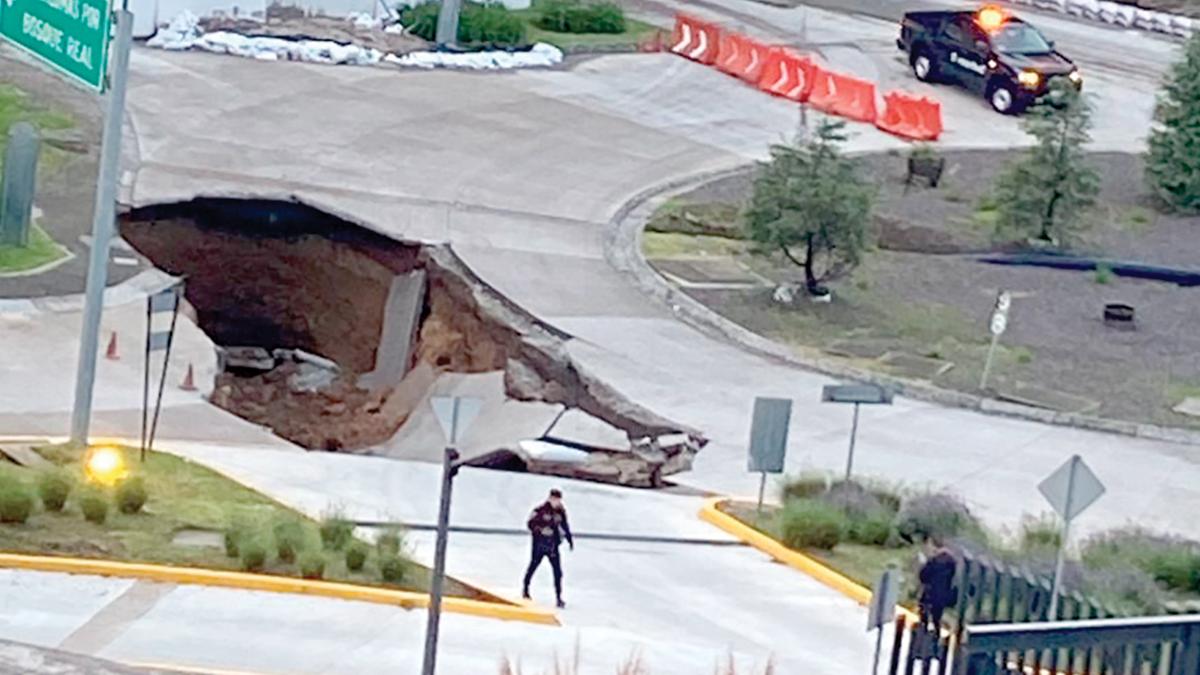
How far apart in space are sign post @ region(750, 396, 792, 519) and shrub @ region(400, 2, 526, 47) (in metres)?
22.0

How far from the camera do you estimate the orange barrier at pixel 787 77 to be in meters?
42.6

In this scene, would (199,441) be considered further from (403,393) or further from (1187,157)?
(1187,157)

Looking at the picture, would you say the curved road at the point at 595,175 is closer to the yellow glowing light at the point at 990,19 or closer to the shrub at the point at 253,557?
the yellow glowing light at the point at 990,19

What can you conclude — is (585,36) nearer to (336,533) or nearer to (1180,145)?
(1180,145)

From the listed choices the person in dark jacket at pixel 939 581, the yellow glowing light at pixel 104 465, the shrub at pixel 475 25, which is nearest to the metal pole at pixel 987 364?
the yellow glowing light at pixel 104 465

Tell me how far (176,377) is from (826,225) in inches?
346

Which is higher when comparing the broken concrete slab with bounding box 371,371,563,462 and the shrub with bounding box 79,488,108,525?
the shrub with bounding box 79,488,108,525

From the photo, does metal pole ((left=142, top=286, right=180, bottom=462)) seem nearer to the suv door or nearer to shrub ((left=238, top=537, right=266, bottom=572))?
shrub ((left=238, top=537, right=266, bottom=572))

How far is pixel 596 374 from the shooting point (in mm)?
27938

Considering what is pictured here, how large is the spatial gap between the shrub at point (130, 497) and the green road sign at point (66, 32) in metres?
3.54

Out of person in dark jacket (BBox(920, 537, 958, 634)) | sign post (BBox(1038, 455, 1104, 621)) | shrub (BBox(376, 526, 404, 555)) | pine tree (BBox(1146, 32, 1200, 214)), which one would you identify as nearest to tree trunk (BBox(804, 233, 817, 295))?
pine tree (BBox(1146, 32, 1200, 214))

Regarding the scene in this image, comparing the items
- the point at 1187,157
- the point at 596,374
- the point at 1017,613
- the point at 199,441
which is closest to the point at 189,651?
Result: the point at 1017,613

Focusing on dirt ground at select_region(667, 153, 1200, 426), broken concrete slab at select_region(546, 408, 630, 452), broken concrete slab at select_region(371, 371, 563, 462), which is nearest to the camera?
broken concrete slab at select_region(546, 408, 630, 452)

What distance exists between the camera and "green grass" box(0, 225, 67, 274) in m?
28.6
